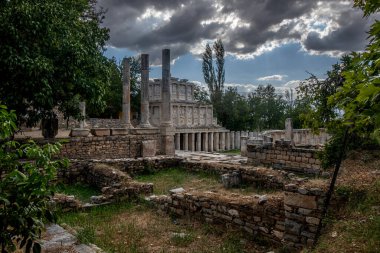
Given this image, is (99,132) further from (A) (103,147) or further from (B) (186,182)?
(B) (186,182)

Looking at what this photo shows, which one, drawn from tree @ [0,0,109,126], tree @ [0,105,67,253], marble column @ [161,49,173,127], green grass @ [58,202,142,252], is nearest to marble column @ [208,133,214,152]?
marble column @ [161,49,173,127]

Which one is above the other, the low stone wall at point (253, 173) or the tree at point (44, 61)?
the tree at point (44, 61)

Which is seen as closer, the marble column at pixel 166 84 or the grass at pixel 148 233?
the grass at pixel 148 233

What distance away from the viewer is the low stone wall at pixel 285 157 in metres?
12.3

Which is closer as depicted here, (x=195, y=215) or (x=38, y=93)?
(x=195, y=215)

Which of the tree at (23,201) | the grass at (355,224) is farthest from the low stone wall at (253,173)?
the tree at (23,201)

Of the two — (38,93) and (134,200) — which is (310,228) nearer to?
(134,200)

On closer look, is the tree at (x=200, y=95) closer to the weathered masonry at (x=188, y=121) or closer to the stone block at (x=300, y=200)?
the weathered masonry at (x=188, y=121)

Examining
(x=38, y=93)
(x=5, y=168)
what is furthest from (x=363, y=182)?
(x=38, y=93)

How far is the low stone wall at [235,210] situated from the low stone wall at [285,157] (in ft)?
20.1

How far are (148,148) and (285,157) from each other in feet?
25.6

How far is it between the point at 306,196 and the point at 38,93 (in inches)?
352

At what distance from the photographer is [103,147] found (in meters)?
15.6

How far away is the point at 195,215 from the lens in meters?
7.48
